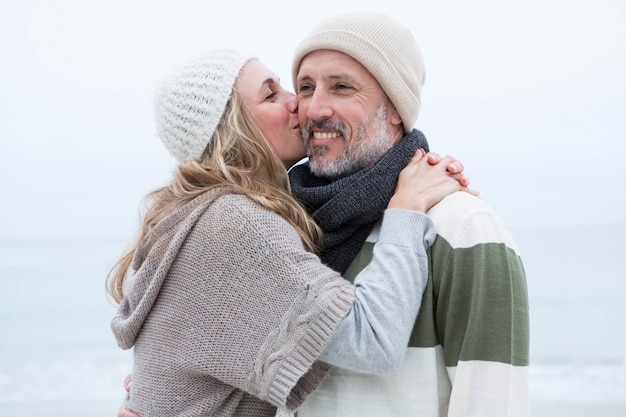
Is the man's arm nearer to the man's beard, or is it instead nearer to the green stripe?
the green stripe

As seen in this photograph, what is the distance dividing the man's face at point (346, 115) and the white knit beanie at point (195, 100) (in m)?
0.27

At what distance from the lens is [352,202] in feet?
6.72

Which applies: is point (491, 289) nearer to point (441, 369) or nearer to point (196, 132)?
point (441, 369)

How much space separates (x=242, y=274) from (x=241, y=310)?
9cm

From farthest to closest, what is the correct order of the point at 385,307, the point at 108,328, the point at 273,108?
1. the point at 108,328
2. the point at 273,108
3. the point at 385,307

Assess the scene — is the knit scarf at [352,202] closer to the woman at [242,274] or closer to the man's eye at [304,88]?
the woman at [242,274]

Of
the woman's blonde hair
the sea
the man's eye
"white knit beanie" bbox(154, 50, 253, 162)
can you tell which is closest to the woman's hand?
the woman's blonde hair

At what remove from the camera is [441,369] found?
6.43 feet

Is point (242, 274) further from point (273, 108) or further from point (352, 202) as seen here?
point (273, 108)

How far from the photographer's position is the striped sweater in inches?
72.1

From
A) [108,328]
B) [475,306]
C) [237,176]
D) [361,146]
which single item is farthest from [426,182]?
[108,328]

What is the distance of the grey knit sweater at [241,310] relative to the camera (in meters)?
1.80

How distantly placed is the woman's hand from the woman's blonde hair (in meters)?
0.29

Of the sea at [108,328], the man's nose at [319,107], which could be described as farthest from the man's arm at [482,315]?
the sea at [108,328]
